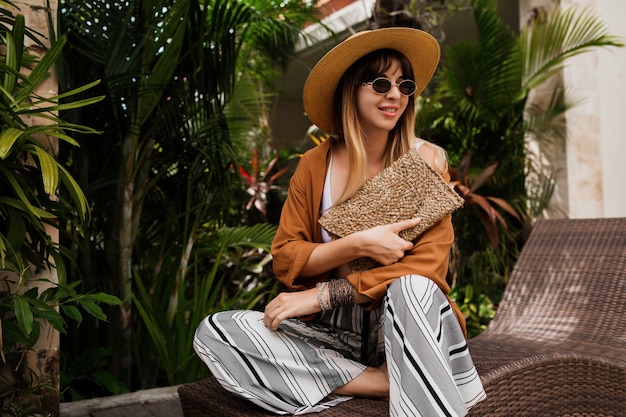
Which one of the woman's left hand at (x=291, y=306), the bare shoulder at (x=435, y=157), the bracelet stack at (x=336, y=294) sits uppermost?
the bare shoulder at (x=435, y=157)

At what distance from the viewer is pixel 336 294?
1885 mm

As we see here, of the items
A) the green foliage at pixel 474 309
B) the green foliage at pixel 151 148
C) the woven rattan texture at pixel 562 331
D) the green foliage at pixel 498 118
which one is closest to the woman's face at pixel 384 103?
the woven rattan texture at pixel 562 331

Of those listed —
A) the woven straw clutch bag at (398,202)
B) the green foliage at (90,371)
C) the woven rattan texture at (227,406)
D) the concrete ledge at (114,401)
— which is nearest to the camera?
the woven rattan texture at (227,406)

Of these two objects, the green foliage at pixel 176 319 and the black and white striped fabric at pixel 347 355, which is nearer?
the black and white striped fabric at pixel 347 355

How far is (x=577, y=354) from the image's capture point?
2213 millimetres

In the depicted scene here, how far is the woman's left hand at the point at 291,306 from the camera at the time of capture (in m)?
1.87

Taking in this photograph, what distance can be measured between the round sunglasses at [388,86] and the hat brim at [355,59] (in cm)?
10

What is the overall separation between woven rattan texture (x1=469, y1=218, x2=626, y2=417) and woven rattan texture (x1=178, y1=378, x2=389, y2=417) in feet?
0.97

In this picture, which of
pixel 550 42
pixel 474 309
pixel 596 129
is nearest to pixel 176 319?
pixel 474 309

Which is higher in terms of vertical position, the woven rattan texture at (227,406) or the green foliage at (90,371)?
the woven rattan texture at (227,406)

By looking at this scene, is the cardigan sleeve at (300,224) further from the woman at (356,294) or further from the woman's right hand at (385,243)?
the woman's right hand at (385,243)

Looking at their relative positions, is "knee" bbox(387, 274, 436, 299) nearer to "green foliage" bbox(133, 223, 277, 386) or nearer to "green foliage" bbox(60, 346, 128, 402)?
"green foliage" bbox(133, 223, 277, 386)

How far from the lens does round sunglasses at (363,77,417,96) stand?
1977mm

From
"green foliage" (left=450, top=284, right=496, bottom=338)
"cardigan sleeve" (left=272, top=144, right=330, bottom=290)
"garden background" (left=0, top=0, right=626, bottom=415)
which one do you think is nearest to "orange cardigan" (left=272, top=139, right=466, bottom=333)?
"cardigan sleeve" (left=272, top=144, right=330, bottom=290)
